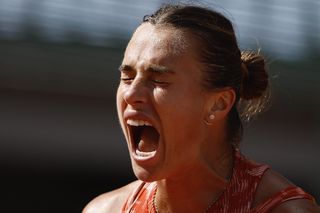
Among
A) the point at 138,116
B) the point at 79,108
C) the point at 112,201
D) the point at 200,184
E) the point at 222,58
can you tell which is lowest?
the point at 79,108

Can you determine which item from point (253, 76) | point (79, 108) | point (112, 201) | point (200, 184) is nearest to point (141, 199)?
point (112, 201)

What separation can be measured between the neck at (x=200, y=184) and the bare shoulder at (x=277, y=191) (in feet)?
0.37

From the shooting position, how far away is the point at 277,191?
102 inches

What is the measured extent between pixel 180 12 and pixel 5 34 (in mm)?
3774

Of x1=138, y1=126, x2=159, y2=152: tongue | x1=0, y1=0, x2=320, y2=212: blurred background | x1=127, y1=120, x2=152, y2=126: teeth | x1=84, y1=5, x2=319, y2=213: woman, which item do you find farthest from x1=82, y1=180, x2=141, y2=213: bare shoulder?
x1=0, y1=0, x2=320, y2=212: blurred background

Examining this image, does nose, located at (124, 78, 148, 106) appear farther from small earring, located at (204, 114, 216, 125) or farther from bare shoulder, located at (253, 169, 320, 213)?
bare shoulder, located at (253, 169, 320, 213)

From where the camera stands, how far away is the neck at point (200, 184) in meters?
2.70

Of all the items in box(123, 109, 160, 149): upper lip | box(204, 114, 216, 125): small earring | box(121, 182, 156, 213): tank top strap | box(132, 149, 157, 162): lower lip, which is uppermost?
box(123, 109, 160, 149): upper lip

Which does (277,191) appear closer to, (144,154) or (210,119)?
(210,119)

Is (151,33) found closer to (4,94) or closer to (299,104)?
(4,94)

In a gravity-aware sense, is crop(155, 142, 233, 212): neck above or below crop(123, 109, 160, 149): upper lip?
below

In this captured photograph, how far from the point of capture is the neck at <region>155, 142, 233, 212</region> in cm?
270

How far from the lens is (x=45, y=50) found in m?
6.16

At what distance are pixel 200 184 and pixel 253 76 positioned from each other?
0.36 m
